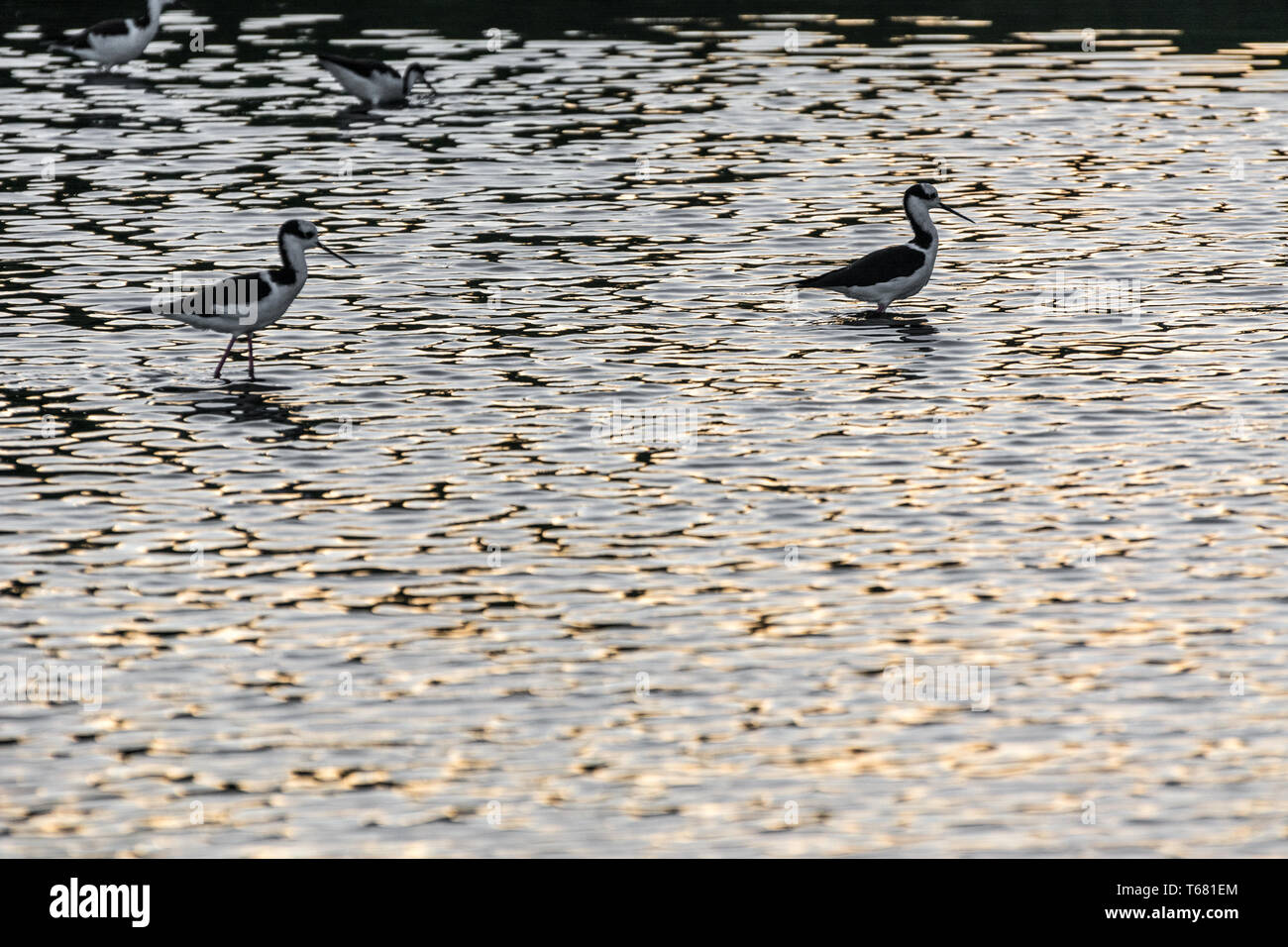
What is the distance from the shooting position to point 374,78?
1576 inches

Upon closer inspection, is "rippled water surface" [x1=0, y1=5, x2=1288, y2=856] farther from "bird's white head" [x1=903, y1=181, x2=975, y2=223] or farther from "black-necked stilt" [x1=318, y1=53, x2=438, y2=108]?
"black-necked stilt" [x1=318, y1=53, x2=438, y2=108]

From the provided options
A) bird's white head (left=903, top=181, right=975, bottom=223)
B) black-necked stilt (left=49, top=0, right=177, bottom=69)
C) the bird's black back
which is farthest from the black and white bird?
black-necked stilt (left=49, top=0, right=177, bottom=69)

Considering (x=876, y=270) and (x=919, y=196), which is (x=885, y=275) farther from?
(x=919, y=196)

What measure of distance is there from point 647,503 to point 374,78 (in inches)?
942

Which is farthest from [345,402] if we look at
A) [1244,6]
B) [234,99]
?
[1244,6]

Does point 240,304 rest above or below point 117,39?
above

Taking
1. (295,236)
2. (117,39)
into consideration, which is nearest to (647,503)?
(295,236)

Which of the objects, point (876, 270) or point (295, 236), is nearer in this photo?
point (295, 236)

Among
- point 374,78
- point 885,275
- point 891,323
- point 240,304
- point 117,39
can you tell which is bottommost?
point 117,39

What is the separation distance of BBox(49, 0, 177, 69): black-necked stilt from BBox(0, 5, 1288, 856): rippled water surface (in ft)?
28.7

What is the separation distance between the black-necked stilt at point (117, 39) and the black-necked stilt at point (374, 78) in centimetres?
602

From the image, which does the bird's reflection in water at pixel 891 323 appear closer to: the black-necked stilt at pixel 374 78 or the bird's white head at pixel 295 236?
the bird's white head at pixel 295 236

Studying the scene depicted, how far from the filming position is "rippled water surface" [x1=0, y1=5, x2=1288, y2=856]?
1249cm
